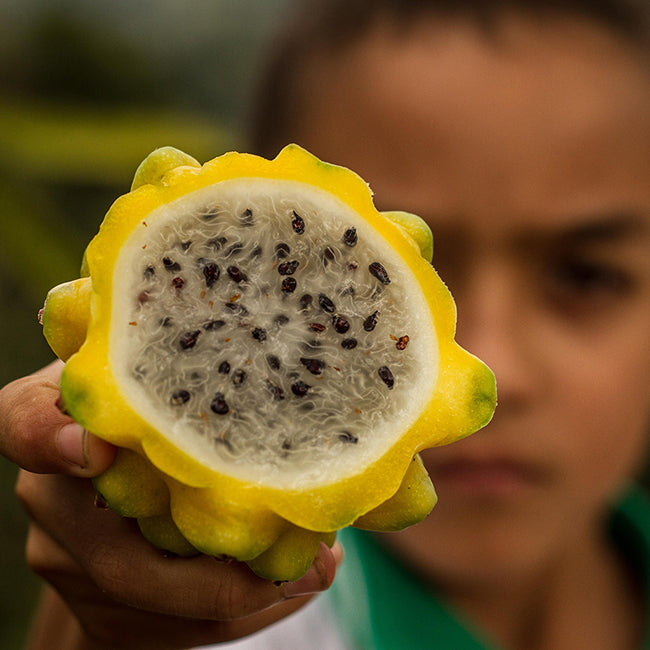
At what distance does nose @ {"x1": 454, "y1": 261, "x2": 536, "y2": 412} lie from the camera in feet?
3.61

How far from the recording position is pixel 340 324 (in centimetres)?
54

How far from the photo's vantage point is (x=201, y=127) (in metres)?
2.32

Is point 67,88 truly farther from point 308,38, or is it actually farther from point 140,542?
point 140,542

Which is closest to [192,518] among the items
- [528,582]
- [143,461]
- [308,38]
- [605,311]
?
[143,461]

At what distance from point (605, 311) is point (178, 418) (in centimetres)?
92

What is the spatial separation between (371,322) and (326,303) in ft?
0.12

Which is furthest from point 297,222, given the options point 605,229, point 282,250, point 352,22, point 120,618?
point 352,22

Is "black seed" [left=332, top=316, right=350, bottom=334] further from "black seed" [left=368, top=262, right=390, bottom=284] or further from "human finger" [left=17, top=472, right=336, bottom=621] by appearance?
"human finger" [left=17, top=472, right=336, bottom=621]

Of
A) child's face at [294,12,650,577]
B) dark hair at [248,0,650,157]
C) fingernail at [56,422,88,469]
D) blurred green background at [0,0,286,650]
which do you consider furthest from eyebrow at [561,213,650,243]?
blurred green background at [0,0,286,650]

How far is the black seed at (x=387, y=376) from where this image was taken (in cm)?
53

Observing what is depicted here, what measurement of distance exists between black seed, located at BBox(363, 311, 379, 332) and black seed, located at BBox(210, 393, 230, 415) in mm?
118

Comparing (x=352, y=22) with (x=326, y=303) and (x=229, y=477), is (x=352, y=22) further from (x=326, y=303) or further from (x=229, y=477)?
(x=229, y=477)

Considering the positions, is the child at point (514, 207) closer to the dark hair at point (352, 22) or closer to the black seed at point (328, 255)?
the dark hair at point (352, 22)

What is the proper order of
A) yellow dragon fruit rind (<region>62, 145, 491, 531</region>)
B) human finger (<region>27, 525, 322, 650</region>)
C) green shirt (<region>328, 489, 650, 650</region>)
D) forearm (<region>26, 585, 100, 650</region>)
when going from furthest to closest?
green shirt (<region>328, 489, 650, 650</region>), forearm (<region>26, 585, 100, 650</region>), human finger (<region>27, 525, 322, 650</region>), yellow dragon fruit rind (<region>62, 145, 491, 531</region>)
